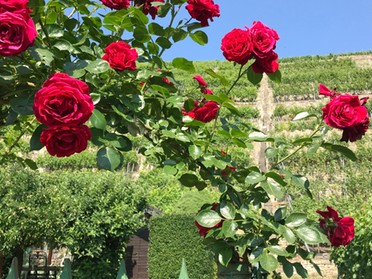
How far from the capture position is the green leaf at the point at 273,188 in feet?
5.32

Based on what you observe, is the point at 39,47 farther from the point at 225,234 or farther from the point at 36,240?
the point at 36,240

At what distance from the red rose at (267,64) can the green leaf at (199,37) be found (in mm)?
284

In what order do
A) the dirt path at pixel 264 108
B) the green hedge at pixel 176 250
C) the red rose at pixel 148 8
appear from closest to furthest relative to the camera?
the red rose at pixel 148 8 < the green hedge at pixel 176 250 < the dirt path at pixel 264 108

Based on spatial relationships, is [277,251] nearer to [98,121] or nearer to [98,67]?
[98,121]

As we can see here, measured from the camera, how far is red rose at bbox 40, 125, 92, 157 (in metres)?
1.30

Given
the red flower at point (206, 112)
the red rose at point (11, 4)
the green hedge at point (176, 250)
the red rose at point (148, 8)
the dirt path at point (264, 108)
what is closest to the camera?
the red rose at point (11, 4)

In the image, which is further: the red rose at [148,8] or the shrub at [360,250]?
the shrub at [360,250]

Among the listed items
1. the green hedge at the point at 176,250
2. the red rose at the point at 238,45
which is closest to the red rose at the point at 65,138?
the red rose at the point at 238,45

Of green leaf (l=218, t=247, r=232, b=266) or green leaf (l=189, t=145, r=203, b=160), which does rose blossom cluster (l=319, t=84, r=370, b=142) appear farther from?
green leaf (l=218, t=247, r=232, b=266)

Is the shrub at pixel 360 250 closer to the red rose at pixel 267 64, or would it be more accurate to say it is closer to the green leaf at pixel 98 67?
the red rose at pixel 267 64

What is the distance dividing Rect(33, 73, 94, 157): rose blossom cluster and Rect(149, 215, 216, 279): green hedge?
9.60 meters

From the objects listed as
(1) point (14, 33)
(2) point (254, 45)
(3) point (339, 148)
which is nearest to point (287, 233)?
(3) point (339, 148)

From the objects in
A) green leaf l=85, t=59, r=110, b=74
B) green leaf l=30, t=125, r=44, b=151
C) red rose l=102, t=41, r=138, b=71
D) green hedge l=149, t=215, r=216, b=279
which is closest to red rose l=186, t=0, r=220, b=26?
Answer: red rose l=102, t=41, r=138, b=71

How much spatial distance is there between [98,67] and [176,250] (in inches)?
394
